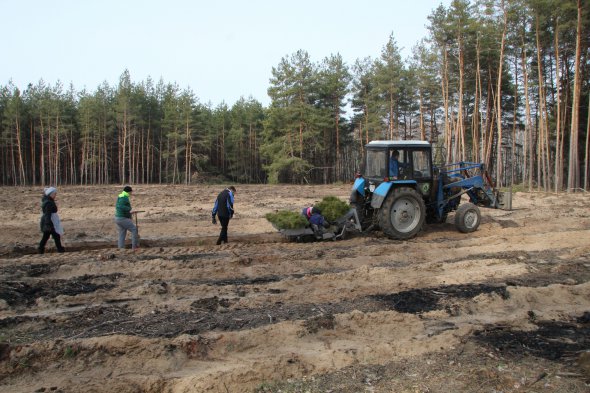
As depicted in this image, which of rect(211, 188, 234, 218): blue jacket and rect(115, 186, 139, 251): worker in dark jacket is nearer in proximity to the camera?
rect(115, 186, 139, 251): worker in dark jacket

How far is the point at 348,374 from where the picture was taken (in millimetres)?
4020

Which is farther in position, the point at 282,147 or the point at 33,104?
the point at 33,104

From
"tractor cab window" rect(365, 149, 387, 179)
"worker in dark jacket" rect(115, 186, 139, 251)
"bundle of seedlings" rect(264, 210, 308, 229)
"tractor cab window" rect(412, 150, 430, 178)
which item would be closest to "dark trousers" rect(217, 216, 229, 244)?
"bundle of seedlings" rect(264, 210, 308, 229)

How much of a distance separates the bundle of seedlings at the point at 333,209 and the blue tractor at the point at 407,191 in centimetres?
34

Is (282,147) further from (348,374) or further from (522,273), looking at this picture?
(348,374)

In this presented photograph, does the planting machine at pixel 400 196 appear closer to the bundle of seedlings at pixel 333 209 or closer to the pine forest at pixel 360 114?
the bundle of seedlings at pixel 333 209

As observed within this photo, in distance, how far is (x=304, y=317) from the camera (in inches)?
214

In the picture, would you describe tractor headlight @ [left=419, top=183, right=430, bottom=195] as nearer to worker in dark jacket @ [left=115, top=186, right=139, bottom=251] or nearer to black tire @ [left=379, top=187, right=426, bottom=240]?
black tire @ [left=379, top=187, right=426, bottom=240]

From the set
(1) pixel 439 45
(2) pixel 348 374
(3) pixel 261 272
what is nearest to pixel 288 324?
(2) pixel 348 374

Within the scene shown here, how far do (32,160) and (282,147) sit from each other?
27.5 metres

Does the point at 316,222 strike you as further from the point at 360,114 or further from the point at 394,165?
the point at 360,114

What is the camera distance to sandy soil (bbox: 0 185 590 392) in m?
3.96

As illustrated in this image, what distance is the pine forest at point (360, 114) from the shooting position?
26469 mm

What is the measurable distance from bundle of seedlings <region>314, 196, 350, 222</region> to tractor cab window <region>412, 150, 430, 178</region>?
194cm
